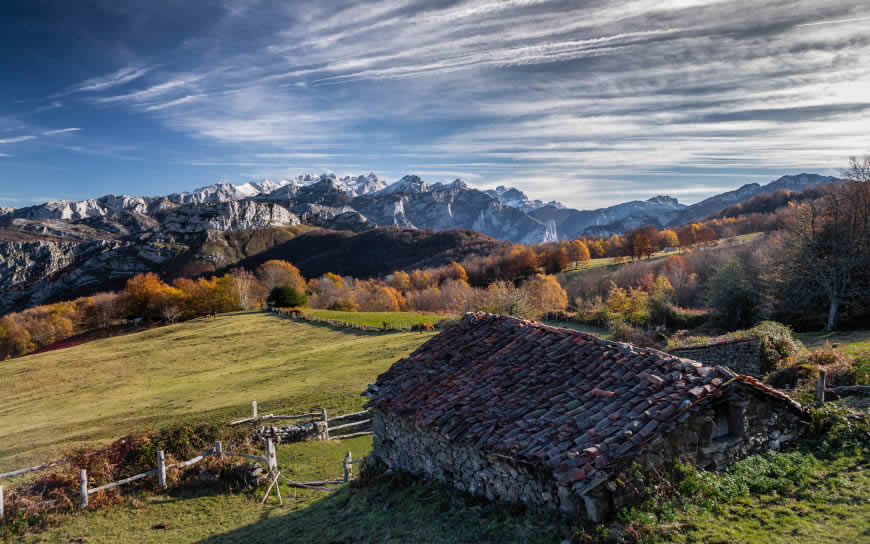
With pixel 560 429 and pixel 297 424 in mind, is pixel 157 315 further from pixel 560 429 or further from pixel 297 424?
pixel 560 429

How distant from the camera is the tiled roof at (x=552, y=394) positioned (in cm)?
759

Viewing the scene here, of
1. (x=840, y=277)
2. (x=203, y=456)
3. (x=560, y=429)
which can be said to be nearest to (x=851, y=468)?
(x=560, y=429)

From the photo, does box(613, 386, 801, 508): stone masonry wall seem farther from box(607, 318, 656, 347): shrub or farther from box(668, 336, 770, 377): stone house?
box(607, 318, 656, 347): shrub

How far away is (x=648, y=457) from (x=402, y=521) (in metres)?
5.34

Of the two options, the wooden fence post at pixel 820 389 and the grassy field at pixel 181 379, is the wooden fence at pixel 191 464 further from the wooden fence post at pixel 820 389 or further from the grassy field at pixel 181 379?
the wooden fence post at pixel 820 389

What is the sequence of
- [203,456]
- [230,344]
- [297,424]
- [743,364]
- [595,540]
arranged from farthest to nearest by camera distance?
1. [230,344]
2. [297,424]
3. [743,364]
4. [203,456]
5. [595,540]

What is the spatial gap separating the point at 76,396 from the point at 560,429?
4251 cm

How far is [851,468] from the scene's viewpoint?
844 cm

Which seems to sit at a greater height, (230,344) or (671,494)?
(671,494)

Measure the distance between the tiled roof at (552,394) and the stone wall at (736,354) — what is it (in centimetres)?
1239

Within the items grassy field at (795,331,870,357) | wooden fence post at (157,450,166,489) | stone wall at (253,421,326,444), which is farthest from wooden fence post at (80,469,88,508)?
grassy field at (795,331,870,357)

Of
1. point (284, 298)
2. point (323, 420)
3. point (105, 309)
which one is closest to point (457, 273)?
point (284, 298)

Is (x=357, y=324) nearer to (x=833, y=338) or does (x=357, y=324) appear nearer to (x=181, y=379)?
(x=181, y=379)

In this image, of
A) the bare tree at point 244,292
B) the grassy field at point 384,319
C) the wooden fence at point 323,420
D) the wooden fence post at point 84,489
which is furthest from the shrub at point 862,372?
the bare tree at point 244,292
